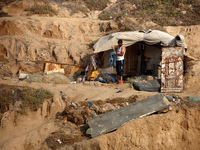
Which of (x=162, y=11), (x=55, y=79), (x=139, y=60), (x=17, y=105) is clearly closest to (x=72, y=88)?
(x=55, y=79)

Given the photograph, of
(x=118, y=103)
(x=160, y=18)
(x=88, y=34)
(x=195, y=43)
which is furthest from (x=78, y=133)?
(x=160, y=18)

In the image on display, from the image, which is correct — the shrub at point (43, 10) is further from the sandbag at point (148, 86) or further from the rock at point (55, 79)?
the sandbag at point (148, 86)

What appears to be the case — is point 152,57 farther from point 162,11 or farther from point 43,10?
point 43,10

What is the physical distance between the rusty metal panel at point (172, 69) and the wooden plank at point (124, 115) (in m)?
1.96

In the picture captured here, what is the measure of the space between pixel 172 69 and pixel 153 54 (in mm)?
2494

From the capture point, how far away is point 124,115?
448 cm

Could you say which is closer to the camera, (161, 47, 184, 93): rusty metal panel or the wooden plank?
the wooden plank

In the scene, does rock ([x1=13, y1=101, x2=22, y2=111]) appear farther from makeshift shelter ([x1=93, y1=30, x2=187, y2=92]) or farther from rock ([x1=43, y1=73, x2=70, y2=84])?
makeshift shelter ([x1=93, y1=30, x2=187, y2=92])

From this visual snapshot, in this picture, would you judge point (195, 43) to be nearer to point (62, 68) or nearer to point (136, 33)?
point (136, 33)

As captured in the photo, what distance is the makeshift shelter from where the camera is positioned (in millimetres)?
6590

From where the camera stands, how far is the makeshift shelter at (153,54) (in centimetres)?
659

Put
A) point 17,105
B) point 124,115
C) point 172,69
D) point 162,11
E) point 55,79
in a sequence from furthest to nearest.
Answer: point 162,11 → point 55,79 → point 172,69 → point 17,105 → point 124,115

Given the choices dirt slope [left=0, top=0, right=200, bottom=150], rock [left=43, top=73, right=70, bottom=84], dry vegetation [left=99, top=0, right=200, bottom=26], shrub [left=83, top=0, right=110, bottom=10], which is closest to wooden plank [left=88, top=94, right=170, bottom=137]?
dirt slope [left=0, top=0, right=200, bottom=150]

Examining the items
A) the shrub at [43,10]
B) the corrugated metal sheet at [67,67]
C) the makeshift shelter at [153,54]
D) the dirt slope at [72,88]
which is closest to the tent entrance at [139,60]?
the makeshift shelter at [153,54]
